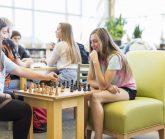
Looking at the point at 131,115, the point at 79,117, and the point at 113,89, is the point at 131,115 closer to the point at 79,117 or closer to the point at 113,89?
the point at 113,89

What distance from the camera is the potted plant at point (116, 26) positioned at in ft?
26.0

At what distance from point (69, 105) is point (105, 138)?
918 millimetres

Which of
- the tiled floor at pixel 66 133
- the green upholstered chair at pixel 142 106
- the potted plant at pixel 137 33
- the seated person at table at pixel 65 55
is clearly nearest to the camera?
the green upholstered chair at pixel 142 106

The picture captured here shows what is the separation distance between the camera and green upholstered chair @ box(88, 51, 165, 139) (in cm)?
235

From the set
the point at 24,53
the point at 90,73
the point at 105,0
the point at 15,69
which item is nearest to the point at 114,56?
the point at 90,73

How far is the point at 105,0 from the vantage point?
9.10 m

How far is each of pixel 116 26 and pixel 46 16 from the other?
182cm

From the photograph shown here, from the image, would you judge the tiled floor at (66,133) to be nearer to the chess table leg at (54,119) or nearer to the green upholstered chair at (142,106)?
the green upholstered chair at (142,106)

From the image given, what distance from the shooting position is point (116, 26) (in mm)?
8039

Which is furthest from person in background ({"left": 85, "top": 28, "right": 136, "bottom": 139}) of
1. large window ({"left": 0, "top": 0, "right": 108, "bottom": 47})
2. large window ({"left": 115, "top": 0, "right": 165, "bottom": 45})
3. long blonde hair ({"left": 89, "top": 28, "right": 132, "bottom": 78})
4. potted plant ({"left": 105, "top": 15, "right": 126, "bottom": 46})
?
large window ({"left": 115, "top": 0, "right": 165, "bottom": 45})

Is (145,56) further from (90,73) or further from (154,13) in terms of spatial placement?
(154,13)

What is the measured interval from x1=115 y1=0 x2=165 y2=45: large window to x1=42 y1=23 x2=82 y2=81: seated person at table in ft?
15.2

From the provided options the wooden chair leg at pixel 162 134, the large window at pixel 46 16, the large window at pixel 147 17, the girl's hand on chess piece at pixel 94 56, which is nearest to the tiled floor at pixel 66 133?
the wooden chair leg at pixel 162 134

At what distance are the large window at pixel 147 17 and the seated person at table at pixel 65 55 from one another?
182 inches
